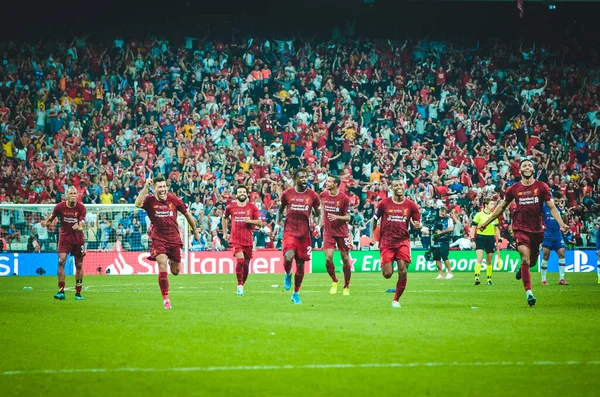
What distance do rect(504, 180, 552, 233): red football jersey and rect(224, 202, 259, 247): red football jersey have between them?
21.0ft

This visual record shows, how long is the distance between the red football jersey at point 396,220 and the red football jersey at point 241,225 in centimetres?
481

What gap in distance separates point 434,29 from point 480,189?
11.7 meters

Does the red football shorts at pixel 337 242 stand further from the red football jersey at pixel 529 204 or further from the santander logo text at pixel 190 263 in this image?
the santander logo text at pixel 190 263

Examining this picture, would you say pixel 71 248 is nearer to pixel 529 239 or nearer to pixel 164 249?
pixel 164 249

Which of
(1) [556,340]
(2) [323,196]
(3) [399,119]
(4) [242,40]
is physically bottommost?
(1) [556,340]

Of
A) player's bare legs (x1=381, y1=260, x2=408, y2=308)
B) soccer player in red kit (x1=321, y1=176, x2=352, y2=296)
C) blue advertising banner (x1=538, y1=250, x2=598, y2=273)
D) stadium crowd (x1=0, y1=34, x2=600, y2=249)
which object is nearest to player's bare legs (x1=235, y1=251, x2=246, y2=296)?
soccer player in red kit (x1=321, y1=176, x2=352, y2=296)

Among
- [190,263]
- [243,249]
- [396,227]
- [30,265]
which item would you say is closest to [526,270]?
[396,227]

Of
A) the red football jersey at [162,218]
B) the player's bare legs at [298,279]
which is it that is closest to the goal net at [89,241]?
the player's bare legs at [298,279]

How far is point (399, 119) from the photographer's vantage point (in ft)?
135

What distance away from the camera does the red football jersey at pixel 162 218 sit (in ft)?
55.6

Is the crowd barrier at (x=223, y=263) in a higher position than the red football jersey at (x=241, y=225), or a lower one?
lower

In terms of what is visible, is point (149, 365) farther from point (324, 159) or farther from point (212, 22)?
point (212, 22)

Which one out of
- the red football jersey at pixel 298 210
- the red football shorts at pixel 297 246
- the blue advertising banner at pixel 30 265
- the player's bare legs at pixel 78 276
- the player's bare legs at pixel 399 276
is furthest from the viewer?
the blue advertising banner at pixel 30 265

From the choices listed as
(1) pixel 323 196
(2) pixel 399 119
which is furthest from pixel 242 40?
(1) pixel 323 196
